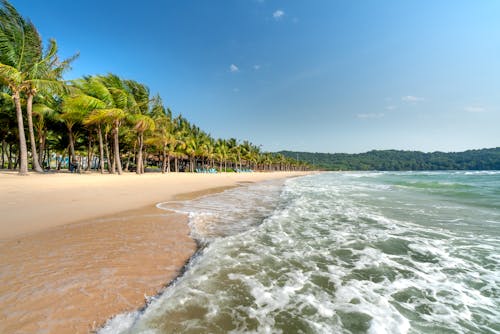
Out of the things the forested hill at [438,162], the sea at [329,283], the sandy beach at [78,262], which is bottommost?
the sea at [329,283]

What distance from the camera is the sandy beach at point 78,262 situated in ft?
8.07

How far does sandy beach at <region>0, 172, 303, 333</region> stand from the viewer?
2461 mm

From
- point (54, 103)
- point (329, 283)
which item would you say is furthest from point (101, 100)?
point (329, 283)

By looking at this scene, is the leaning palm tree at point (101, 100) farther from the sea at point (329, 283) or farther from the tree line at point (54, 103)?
the sea at point (329, 283)

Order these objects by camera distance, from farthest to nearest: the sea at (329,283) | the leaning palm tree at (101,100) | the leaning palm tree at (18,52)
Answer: the leaning palm tree at (101,100)
the leaning palm tree at (18,52)
the sea at (329,283)

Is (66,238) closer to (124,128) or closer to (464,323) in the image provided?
(464,323)

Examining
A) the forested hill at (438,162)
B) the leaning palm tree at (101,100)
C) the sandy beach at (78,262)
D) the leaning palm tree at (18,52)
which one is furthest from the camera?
the forested hill at (438,162)

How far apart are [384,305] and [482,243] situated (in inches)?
185

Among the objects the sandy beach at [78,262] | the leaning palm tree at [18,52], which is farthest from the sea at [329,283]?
the leaning palm tree at [18,52]

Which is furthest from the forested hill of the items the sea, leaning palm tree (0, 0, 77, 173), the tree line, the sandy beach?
the sandy beach

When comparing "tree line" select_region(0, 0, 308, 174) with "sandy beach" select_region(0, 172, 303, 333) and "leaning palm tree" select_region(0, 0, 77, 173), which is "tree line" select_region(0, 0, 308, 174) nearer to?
"leaning palm tree" select_region(0, 0, 77, 173)

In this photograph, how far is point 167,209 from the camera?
337 inches

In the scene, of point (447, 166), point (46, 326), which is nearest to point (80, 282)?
point (46, 326)

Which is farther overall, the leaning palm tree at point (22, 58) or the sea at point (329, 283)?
the leaning palm tree at point (22, 58)
